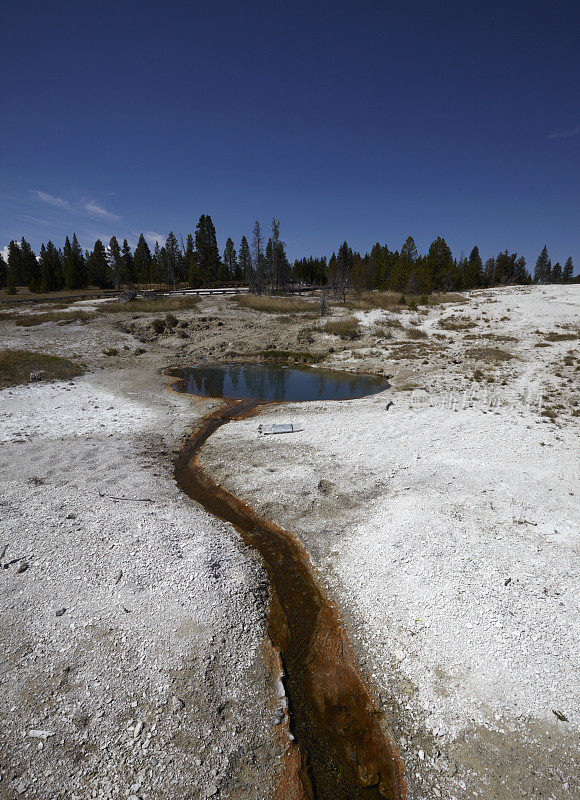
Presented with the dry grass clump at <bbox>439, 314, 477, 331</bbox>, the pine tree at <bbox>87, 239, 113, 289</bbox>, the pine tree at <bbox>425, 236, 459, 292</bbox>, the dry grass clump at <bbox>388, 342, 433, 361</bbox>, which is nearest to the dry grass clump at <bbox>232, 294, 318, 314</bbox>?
the dry grass clump at <bbox>439, 314, 477, 331</bbox>

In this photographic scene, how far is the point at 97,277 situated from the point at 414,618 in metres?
103

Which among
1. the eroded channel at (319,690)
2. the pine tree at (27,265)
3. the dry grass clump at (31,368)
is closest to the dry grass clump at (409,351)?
the eroded channel at (319,690)

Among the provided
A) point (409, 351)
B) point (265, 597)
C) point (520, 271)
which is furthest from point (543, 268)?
point (265, 597)

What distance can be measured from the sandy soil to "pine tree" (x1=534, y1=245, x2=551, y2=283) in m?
144

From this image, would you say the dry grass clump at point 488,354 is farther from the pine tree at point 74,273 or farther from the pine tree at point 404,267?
the pine tree at point 74,273

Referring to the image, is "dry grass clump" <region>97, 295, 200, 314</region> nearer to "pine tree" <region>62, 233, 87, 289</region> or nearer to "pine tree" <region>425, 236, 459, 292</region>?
"pine tree" <region>62, 233, 87, 289</region>

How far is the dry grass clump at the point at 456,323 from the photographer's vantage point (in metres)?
37.7

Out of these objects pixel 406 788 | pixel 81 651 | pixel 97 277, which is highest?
pixel 97 277

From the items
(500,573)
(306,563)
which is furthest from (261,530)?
(500,573)

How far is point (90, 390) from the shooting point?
21.8m

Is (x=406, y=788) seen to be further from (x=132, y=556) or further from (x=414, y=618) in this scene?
(x=132, y=556)

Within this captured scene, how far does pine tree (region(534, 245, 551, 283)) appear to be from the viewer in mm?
125625

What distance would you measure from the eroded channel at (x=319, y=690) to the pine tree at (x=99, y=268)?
312 feet

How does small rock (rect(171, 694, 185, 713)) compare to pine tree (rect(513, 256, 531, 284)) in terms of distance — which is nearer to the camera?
small rock (rect(171, 694, 185, 713))
